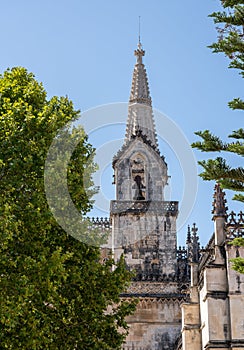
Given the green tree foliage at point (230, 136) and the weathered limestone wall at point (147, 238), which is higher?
the weathered limestone wall at point (147, 238)

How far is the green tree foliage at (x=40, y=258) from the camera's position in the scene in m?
16.2

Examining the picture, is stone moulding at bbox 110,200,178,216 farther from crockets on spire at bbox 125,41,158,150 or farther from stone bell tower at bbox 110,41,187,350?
crockets on spire at bbox 125,41,158,150

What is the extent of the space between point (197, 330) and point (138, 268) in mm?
8536

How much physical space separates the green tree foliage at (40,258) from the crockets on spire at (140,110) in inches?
674

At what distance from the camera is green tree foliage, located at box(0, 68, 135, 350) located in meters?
16.2

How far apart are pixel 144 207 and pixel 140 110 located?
5685mm

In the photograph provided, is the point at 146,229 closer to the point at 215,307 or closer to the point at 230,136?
the point at 215,307

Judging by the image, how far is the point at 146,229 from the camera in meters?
34.6

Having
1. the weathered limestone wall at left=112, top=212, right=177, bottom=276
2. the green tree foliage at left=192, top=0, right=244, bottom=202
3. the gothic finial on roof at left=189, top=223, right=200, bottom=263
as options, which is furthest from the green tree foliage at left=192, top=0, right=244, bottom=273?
the weathered limestone wall at left=112, top=212, right=177, bottom=276

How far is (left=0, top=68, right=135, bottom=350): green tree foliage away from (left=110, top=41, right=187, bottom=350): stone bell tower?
43.9ft

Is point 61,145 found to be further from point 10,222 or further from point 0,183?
point 10,222

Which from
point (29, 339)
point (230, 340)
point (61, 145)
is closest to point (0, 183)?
point (61, 145)

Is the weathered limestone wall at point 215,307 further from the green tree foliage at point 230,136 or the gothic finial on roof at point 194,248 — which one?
the green tree foliage at point 230,136

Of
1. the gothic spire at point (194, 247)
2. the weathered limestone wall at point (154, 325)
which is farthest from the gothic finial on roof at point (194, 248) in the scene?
the weathered limestone wall at point (154, 325)
